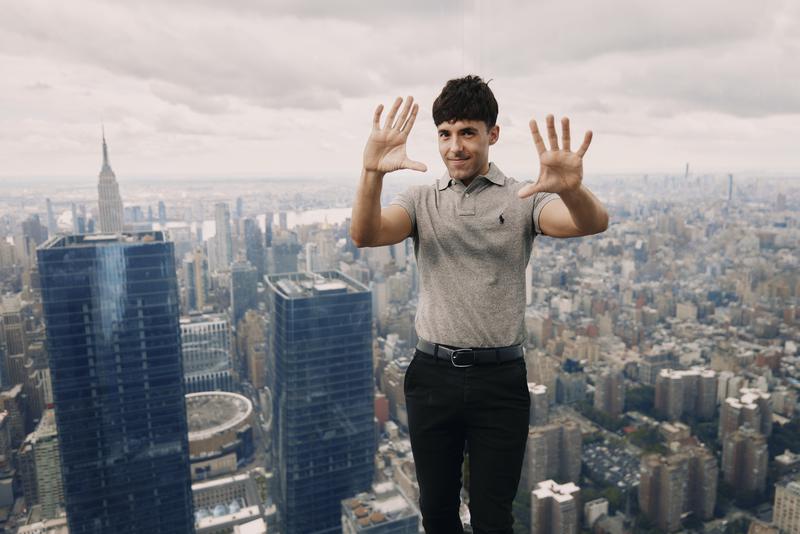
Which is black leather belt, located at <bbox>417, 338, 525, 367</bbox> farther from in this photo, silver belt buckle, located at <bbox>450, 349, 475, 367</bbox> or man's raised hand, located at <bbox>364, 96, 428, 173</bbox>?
man's raised hand, located at <bbox>364, 96, 428, 173</bbox>

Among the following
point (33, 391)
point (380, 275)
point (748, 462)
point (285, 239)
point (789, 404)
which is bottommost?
point (748, 462)

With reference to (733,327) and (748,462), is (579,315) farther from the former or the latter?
(748,462)

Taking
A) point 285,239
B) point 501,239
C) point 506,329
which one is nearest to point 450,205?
point 501,239

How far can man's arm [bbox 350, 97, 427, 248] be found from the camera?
2.50 ft

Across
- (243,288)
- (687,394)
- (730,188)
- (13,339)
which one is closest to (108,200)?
(13,339)

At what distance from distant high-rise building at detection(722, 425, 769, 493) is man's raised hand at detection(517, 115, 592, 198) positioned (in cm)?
416

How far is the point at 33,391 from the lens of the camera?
393cm

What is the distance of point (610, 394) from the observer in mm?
5055

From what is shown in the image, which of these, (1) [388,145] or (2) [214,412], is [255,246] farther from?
(1) [388,145]

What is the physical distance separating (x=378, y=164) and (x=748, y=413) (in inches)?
184

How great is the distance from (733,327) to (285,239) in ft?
13.5

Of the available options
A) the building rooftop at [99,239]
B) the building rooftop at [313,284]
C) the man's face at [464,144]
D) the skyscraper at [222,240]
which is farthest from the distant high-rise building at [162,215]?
the man's face at [464,144]

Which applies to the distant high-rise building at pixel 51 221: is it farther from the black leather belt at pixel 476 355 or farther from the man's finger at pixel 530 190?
the man's finger at pixel 530 190

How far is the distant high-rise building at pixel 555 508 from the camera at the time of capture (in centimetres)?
360
